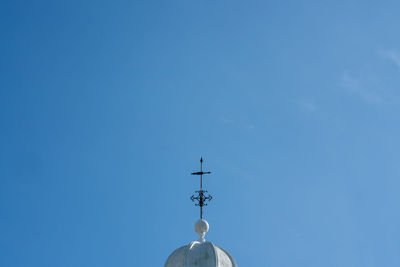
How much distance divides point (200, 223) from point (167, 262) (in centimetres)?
359

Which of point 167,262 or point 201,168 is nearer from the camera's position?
point 167,262

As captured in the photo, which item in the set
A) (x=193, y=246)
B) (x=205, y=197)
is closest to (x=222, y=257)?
(x=193, y=246)

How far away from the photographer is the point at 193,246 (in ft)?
136

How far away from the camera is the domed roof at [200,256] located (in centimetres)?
4053

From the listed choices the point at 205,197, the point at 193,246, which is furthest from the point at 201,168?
the point at 193,246

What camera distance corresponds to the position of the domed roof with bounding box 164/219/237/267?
1596 inches

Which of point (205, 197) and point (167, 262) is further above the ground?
point (205, 197)

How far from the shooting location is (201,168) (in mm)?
45344

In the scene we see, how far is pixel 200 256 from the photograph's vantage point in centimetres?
4069

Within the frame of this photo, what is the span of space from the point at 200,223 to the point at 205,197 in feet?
5.34

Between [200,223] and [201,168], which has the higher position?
[201,168]

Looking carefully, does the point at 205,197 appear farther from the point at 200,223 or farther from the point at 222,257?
the point at 222,257

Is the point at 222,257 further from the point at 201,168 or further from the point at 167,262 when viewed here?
the point at 201,168

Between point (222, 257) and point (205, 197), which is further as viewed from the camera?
point (205, 197)
